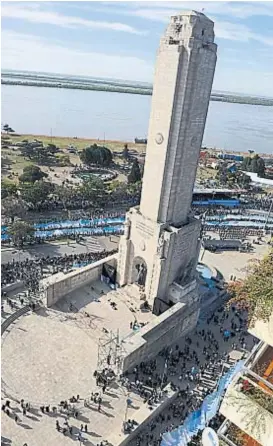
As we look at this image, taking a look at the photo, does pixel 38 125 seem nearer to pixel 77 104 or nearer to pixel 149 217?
pixel 77 104

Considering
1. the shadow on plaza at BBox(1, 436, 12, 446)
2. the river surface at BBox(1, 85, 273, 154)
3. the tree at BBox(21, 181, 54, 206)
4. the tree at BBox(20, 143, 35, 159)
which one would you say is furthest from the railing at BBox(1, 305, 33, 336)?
the river surface at BBox(1, 85, 273, 154)

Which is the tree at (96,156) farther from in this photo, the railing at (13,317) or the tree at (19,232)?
the railing at (13,317)

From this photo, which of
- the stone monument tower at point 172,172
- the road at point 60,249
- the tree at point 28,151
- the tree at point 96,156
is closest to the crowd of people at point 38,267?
the road at point 60,249

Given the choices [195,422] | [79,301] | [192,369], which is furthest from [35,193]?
[195,422]

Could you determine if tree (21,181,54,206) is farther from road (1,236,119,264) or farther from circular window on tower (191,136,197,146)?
circular window on tower (191,136,197,146)

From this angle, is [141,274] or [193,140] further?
[141,274]

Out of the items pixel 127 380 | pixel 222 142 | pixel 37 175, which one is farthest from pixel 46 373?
pixel 222 142

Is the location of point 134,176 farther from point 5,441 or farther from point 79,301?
point 5,441
